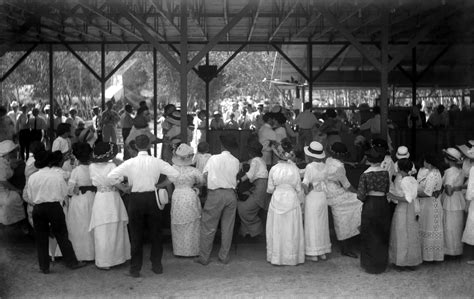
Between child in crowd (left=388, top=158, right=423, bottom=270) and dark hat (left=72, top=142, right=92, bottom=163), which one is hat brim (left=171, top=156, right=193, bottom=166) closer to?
dark hat (left=72, top=142, right=92, bottom=163)

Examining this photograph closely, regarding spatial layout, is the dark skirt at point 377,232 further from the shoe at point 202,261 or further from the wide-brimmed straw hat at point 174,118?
the wide-brimmed straw hat at point 174,118

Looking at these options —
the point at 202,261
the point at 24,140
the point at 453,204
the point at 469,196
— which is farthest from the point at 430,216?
the point at 24,140

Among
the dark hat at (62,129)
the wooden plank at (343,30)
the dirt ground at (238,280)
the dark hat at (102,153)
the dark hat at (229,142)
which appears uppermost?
the wooden plank at (343,30)

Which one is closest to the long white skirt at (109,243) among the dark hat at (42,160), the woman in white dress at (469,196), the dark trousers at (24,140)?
the dark hat at (42,160)

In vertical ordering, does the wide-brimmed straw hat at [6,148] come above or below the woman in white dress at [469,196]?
above

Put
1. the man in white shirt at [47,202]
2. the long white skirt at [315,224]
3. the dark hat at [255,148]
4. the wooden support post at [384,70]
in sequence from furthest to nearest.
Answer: the wooden support post at [384,70] < the dark hat at [255,148] < the long white skirt at [315,224] < the man in white shirt at [47,202]

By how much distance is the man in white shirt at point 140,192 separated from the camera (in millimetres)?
6785

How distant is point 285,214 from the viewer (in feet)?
24.0

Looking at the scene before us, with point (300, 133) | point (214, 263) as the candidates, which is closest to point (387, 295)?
point (214, 263)

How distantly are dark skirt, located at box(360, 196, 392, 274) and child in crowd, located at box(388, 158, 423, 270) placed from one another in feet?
0.34

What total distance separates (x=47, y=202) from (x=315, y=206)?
3.04m

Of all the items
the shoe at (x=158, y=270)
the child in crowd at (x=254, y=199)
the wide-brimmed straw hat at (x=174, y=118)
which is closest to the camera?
the shoe at (x=158, y=270)

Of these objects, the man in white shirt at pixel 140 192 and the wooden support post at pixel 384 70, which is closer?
the man in white shirt at pixel 140 192

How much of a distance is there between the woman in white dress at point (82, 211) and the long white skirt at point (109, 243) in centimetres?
31
